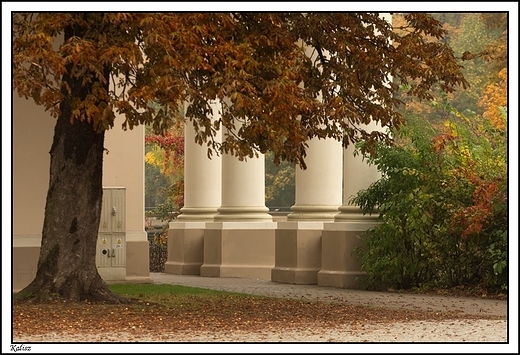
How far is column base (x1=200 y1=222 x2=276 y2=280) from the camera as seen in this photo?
30484 millimetres

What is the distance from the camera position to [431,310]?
19891mm

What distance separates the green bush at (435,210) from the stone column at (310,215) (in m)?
2.17

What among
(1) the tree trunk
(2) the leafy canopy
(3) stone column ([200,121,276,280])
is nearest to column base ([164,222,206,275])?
(3) stone column ([200,121,276,280])

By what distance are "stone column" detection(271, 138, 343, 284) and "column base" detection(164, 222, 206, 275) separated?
4.60 m

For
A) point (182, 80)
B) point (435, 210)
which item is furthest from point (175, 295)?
point (182, 80)

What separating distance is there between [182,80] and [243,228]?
48.2 ft

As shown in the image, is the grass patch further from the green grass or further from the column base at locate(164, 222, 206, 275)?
the column base at locate(164, 222, 206, 275)

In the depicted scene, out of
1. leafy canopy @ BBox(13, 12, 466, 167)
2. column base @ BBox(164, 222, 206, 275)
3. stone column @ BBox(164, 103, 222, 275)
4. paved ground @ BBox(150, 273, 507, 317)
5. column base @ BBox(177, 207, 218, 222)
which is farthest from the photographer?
column base @ BBox(177, 207, 218, 222)

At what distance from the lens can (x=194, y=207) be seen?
1320 inches

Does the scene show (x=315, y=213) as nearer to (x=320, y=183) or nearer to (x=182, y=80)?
(x=320, y=183)

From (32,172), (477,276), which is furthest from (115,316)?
(477,276)

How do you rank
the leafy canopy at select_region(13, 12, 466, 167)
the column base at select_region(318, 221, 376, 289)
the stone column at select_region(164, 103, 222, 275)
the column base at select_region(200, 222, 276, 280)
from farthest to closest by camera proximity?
the stone column at select_region(164, 103, 222, 275)
the column base at select_region(200, 222, 276, 280)
the column base at select_region(318, 221, 376, 289)
the leafy canopy at select_region(13, 12, 466, 167)

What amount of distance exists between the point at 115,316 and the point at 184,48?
391cm

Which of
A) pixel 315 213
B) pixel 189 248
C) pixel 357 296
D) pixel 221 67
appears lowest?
pixel 357 296
